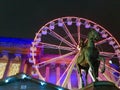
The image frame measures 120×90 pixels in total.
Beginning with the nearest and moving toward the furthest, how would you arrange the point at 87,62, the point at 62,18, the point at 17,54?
the point at 87,62
the point at 62,18
the point at 17,54

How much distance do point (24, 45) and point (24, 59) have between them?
1580 mm

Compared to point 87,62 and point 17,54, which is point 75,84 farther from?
point 87,62

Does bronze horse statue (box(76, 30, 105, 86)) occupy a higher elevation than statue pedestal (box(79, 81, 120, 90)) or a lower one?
higher

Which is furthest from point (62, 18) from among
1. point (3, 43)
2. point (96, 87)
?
point (96, 87)

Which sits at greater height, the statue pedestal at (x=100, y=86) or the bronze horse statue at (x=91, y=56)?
the bronze horse statue at (x=91, y=56)

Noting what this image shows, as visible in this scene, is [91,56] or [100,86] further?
[91,56]

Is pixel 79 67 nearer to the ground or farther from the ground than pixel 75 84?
farther from the ground

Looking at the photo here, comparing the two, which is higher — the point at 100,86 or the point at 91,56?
the point at 91,56

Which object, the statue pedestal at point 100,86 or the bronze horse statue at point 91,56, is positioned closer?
the statue pedestal at point 100,86

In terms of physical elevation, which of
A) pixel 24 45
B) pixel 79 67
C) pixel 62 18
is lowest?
pixel 79 67

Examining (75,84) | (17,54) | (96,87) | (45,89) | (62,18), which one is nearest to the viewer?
(96,87)

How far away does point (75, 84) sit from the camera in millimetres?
30578

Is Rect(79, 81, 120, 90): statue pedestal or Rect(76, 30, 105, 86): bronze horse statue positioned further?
Rect(76, 30, 105, 86): bronze horse statue

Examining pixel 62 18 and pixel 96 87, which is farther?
pixel 62 18
